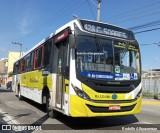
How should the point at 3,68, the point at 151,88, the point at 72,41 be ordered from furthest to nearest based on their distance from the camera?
1. the point at 3,68
2. the point at 151,88
3. the point at 72,41

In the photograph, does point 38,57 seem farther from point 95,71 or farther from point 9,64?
point 9,64

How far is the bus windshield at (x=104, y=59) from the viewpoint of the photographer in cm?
894

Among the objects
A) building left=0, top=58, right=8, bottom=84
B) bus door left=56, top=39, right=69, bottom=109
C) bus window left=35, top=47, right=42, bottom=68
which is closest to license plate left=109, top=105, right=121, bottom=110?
bus door left=56, top=39, right=69, bottom=109

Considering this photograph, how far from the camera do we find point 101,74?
29.3ft

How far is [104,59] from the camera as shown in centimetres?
922

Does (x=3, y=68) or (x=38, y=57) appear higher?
(x=3, y=68)

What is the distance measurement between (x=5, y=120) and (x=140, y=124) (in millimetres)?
4979

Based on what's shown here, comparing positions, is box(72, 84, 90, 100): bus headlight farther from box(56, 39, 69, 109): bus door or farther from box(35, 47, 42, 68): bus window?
box(35, 47, 42, 68): bus window

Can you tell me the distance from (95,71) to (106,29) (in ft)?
5.50

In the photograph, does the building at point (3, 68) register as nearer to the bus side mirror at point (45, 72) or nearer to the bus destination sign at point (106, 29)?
the bus side mirror at point (45, 72)

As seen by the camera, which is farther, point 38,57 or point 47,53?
point 38,57

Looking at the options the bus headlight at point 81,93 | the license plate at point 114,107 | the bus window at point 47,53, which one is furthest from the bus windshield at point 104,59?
the bus window at point 47,53

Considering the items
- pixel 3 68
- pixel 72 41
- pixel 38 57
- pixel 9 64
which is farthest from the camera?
pixel 3 68

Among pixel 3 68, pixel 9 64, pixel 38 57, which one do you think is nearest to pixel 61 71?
pixel 38 57
